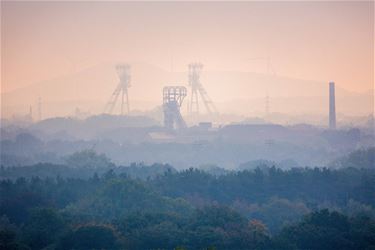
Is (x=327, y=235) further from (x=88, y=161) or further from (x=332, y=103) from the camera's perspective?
(x=332, y=103)

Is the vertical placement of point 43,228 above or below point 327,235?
above

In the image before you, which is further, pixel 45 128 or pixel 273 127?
pixel 45 128

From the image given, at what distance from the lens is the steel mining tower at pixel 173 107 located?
95812 millimetres

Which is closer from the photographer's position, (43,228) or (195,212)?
(43,228)

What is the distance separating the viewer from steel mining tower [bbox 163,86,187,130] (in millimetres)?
95812

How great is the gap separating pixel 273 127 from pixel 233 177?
54.2 metres

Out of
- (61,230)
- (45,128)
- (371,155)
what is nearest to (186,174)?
(61,230)

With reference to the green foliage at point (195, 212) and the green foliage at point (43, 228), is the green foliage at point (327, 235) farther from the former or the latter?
the green foliage at point (43, 228)

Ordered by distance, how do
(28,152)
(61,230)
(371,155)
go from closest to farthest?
(61,230)
(371,155)
(28,152)

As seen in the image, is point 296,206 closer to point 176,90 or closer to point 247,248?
point 247,248

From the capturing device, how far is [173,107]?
95.8 m

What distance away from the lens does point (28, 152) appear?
3723 inches

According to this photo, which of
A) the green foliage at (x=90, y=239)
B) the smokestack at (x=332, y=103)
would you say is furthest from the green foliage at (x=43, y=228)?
the smokestack at (x=332, y=103)

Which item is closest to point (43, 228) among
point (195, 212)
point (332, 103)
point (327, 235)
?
point (195, 212)
